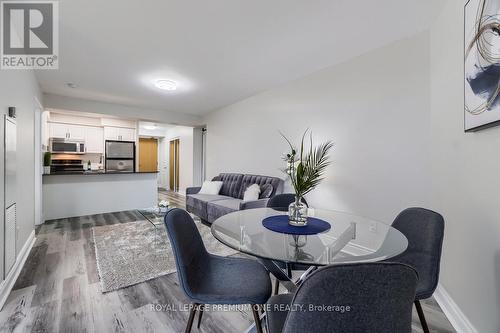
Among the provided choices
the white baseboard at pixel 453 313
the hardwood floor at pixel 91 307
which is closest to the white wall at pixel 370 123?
the white baseboard at pixel 453 313

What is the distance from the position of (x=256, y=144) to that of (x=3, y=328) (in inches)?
147

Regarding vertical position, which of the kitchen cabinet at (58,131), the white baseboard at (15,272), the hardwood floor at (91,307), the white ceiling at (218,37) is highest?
the white ceiling at (218,37)

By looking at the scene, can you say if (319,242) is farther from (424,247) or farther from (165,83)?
(165,83)

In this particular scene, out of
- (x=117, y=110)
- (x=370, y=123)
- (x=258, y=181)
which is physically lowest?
(x=258, y=181)

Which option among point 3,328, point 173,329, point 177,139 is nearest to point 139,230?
point 3,328

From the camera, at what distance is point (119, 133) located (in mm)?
6156

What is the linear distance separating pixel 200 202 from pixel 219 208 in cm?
68

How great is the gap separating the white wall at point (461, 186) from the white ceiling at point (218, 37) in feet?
1.70

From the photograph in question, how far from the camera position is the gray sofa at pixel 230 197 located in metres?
3.59

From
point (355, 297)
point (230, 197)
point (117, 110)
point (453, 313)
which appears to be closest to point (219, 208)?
point (230, 197)

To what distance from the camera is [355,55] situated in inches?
109

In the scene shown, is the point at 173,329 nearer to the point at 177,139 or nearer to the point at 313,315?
the point at 313,315

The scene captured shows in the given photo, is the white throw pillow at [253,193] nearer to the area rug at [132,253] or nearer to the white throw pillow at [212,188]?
the area rug at [132,253]

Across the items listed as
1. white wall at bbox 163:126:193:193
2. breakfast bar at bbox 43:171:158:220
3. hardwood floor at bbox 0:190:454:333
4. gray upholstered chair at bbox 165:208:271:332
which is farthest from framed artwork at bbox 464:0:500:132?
white wall at bbox 163:126:193:193
